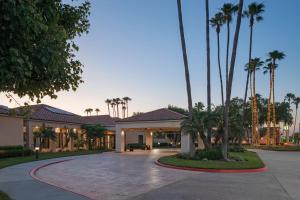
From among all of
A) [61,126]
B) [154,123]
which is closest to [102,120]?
[61,126]

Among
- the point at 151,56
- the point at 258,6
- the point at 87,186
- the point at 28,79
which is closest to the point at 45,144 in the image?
the point at 151,56

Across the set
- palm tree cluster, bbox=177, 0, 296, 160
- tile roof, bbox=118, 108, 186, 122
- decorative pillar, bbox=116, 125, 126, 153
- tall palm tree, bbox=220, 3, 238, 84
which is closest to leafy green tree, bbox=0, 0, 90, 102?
palm tree cluster, bbox=177, 0, 296, 160

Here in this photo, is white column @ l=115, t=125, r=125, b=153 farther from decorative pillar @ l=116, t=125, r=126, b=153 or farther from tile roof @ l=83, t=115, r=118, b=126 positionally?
tile roof @ l=83, t=115, r=118, b=126

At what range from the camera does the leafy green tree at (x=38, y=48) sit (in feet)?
19.0

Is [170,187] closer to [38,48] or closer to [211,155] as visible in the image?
[38,48]

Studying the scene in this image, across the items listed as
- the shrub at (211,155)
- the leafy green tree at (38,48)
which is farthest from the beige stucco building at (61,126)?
the leafy green tree at (38,48)

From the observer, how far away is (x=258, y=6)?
41156 millimetres

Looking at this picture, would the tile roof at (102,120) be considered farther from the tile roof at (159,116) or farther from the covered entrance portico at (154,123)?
the tile roof at (159,116)

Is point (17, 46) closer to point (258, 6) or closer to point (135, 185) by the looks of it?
point (135, 185)

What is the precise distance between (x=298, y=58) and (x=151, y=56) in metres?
21.8

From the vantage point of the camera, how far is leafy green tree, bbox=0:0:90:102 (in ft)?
19.0

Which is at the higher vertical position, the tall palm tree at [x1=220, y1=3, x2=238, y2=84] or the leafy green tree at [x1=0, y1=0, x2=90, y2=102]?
the tall palm tree at [x1=220, y1=3, x2=238, y2=84]

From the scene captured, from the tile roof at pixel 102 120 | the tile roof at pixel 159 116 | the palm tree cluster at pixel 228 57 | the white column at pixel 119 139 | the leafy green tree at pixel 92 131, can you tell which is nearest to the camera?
the palm tree cluster at pixel 228 57

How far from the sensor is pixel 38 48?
6598 mm
